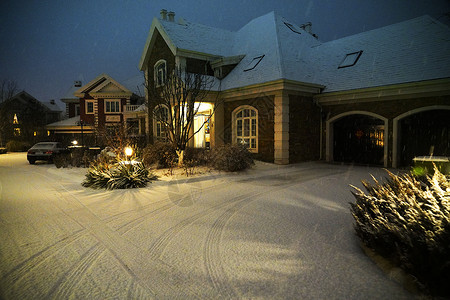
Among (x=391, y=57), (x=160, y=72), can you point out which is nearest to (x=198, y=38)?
(x=160, y=72)

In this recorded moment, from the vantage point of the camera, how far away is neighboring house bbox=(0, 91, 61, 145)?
3030cm

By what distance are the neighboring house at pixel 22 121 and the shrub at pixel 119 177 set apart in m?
23.3

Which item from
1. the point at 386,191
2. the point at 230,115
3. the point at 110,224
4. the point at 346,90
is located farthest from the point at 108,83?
the point at 386,191

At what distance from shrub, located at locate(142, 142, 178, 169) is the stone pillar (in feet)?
16.0

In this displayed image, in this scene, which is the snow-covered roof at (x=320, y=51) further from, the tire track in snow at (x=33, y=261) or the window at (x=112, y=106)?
the window at (x=112, y=106)

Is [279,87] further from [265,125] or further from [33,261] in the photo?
[33,261]

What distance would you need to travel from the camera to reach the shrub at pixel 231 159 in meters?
11.3

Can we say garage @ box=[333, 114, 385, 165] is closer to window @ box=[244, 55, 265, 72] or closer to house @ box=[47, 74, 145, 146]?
window @ box=[244, 55, 265, 72]

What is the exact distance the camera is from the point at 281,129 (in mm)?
13102

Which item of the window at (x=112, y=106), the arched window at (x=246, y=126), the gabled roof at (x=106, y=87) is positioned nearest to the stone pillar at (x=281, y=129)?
the arched window at (x=246, y=126)

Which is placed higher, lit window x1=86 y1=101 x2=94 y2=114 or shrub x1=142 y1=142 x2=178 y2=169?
lit window x1=86 y1=101 x2=94 y2=114

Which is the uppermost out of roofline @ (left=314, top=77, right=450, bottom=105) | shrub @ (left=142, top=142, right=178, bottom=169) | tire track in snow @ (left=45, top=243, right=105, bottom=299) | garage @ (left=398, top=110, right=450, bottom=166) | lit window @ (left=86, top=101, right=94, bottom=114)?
lit window @ (left=86, top=101, right=94, bottom=114)

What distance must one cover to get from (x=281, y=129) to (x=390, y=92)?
4753 millimetres

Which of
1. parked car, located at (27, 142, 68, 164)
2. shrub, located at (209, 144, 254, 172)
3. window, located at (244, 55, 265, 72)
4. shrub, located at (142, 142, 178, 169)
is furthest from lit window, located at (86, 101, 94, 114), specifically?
shrub, located at (209, 144, 254, 172)
